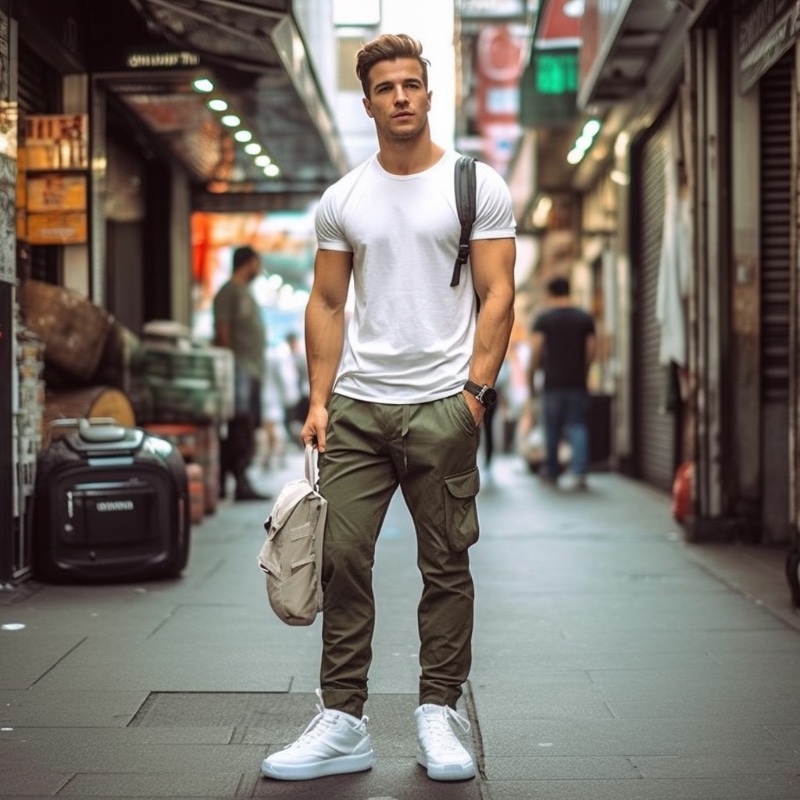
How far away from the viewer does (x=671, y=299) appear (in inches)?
379

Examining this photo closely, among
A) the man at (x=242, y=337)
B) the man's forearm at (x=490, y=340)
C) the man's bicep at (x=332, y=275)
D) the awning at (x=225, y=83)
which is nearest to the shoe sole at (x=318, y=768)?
the man's forearm at (x=490, y=340)

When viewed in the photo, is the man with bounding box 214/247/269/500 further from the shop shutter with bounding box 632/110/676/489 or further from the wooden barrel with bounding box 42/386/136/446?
the shop shutter with bounding box 632/110/676/489

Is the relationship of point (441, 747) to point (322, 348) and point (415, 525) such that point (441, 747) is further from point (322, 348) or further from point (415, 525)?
point (322, 348)

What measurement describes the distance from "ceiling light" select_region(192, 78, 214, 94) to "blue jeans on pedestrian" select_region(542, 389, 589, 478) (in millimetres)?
4938

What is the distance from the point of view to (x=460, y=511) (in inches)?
154

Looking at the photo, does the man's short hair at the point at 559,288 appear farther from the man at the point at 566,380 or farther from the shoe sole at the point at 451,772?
the shoe sole at the point at 451,772

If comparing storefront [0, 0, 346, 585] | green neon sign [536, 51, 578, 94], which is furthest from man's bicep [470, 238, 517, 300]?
green neon sign [536, 51, 578, 94]

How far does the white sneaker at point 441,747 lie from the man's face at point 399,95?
1584 mm

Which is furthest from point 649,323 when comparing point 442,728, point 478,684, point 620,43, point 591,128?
point 442,728

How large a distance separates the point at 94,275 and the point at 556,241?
14757 millimetres

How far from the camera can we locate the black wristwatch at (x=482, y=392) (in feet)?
12.6

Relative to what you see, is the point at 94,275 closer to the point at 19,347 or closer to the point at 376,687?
the point at 19,347

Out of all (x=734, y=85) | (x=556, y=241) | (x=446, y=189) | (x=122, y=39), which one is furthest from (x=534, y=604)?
(x=556, y=241)

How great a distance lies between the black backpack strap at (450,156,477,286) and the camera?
384 cm
